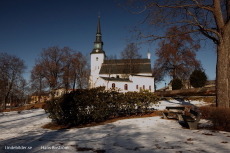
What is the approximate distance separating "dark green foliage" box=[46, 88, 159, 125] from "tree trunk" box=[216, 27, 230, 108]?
3.53 m

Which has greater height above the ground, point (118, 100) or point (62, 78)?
point (62, 78)

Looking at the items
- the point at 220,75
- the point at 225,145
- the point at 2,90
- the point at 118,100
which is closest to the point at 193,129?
the point at 225,145

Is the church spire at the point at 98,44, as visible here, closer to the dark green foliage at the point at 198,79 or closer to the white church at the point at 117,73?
the white church at the point at 117,73

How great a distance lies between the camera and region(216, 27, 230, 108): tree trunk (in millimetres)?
8023

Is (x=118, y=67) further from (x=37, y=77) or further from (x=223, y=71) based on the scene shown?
(x=223, y=71)

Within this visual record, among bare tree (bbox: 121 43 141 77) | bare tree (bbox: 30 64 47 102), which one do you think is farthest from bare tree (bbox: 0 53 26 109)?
bare tree (bbox: 121 43 141 77)

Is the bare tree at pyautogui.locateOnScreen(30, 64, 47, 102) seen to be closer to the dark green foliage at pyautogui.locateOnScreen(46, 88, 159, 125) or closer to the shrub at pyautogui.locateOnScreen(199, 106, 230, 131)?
the dark green foliage at pyautogui.locateOnScreen(46, 88, 159, 125)

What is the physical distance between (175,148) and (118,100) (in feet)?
20.1

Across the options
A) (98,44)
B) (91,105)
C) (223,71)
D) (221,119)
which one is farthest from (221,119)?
(98,44)

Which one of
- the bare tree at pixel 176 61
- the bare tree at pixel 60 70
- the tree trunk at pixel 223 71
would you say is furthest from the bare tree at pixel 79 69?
the tree trunk at pixel 223 71

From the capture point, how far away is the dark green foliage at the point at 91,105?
28.9 feet

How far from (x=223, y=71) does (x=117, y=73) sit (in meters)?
46.5

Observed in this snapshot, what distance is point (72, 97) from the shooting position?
30.3 feet

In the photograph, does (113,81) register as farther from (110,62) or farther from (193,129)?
(193,129)
